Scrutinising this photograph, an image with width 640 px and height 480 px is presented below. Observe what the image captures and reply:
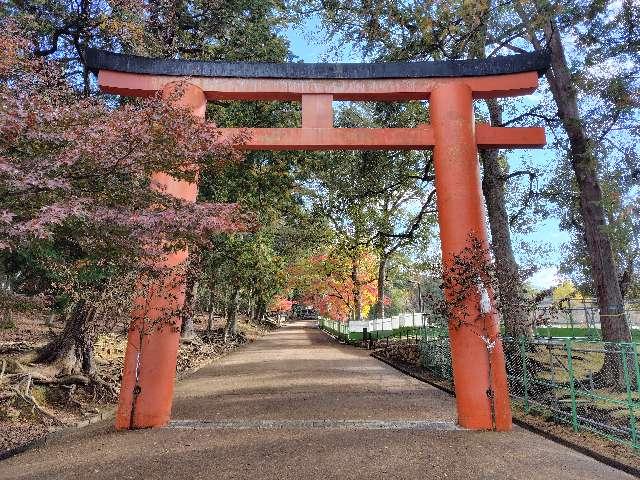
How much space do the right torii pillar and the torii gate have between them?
0.02 metres

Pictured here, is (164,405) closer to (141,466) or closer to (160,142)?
(141,466)

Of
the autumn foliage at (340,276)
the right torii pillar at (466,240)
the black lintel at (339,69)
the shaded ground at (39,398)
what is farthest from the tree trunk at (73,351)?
the autumn foliage at (340,276)

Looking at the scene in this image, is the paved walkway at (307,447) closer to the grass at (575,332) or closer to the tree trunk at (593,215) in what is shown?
the tree trunk at (593,215)

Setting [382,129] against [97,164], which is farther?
[382,129]

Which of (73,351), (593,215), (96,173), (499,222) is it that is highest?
(499,222)

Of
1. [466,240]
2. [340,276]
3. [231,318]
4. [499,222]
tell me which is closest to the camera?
[466,240]

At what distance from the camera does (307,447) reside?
5.38 metres

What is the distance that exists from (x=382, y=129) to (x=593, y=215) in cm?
531

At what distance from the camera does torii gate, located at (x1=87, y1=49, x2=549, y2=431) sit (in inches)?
247

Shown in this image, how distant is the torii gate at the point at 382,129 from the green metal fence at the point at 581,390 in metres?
1.20

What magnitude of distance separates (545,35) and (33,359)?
43.6 feet

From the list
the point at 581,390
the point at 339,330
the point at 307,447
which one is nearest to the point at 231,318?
the point at 339,330

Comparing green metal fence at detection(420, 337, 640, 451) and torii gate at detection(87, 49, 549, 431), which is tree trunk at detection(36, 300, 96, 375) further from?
green metal fence at detection(420, 337, 640, 451)

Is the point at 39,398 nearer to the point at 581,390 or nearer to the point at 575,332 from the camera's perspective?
the point at 581,390
